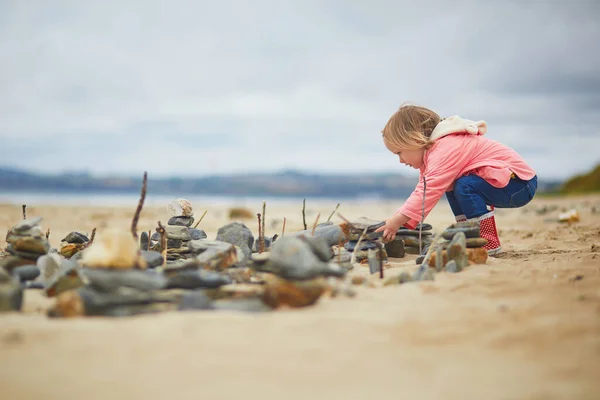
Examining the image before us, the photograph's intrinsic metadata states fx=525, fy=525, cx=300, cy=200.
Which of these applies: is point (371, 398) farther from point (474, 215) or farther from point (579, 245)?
point (579, 245)

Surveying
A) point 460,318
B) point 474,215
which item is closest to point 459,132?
point 474,215

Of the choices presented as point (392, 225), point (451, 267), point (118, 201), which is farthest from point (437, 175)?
point (118, 201)

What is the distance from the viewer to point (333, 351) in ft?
7.57

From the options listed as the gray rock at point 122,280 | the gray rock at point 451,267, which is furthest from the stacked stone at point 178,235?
the gray rock at point 451,267

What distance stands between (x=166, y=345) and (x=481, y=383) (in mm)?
1326

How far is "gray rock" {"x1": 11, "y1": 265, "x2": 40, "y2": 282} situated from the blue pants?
145 inches

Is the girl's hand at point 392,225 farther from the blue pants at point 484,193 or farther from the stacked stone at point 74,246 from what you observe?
the stacked stone at point 74,246

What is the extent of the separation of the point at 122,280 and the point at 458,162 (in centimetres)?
328

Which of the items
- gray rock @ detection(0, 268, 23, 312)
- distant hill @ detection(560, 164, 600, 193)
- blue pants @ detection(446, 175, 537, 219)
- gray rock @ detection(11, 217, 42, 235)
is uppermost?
distant hill @ detection(560, 164, 600, 193)

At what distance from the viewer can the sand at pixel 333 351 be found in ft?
6.48

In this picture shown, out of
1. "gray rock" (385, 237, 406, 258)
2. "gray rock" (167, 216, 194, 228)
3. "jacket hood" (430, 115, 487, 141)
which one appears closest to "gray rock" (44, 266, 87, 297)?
"gray rock" (167, 216, 194, 228)

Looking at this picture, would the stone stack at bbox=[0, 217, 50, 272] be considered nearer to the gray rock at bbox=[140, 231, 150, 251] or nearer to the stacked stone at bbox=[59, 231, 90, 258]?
the stacked stone at bbox=[59, 231, 90, 258]

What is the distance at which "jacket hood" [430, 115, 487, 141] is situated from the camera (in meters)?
5.00

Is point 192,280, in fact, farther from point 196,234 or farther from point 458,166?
point 458,166
